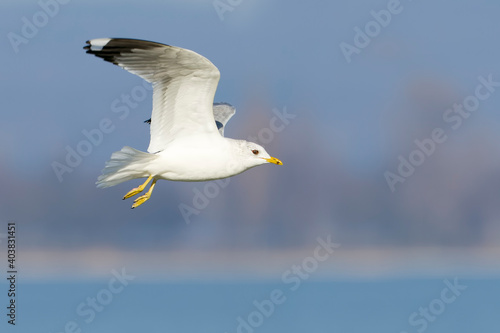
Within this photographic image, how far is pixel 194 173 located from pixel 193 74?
0.72m

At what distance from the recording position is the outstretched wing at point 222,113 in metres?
7.59

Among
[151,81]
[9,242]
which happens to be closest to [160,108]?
[151,81]

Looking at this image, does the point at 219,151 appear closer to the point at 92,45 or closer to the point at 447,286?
the point at 92,45

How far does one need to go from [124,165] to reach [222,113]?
147 cm

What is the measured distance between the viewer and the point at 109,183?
6.56 metres

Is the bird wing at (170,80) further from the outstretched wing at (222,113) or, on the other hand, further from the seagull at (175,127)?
the outstretched wing at (222,113)

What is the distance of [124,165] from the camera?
6.53 meters

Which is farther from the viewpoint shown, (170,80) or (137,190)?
(137,190)

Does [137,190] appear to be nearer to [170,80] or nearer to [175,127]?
[175,127]

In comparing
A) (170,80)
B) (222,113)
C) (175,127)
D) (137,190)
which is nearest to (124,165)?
(137,190)

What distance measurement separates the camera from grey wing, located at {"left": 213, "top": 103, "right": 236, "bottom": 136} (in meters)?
7.59

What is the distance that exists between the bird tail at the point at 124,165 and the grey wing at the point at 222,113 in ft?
3.56

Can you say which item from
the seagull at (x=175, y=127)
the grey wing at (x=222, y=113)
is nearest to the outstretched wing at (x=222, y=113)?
the grey wing at (x=222, y=113)

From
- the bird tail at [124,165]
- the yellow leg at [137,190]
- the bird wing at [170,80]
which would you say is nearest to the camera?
the bird wing at [170,80]
